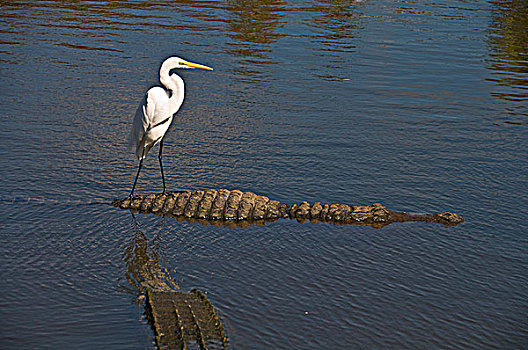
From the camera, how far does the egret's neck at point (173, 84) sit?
8094mm

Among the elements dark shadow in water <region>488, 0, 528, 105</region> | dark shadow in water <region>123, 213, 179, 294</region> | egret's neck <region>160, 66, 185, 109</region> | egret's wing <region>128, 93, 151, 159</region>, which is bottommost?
dark shadow in water <region>123, 213, 179, 294</region>

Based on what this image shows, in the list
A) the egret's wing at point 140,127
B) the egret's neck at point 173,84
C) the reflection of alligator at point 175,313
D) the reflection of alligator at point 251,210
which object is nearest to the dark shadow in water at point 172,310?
the reflection of alligator at point 175,313

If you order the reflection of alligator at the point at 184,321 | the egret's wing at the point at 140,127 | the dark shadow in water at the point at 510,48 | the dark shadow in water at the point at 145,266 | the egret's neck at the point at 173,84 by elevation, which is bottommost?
the dark shadow in water at the point at 145,266

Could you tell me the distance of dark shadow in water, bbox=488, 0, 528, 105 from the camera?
13.0 meters

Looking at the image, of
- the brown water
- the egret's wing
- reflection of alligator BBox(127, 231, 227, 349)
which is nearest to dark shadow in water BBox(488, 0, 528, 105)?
the brown water

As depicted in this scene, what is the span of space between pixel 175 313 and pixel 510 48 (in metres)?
13.5

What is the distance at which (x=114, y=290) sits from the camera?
19.4 feet

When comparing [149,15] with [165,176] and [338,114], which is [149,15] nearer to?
[338,114]

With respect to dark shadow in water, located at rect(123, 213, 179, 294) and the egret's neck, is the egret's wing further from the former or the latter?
dark shadow in water, located at rect(123, 213, 179, 294)

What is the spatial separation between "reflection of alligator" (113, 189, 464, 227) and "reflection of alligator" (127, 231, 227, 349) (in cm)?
115

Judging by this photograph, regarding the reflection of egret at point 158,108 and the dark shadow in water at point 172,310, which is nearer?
the dark shadow in water at point 172,310

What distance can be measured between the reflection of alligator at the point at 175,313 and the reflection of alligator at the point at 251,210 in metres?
1.15

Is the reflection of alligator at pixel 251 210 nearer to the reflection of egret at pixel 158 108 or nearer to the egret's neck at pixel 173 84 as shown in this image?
the reflection of egret at pixel 158 108

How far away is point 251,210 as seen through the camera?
293 inches
